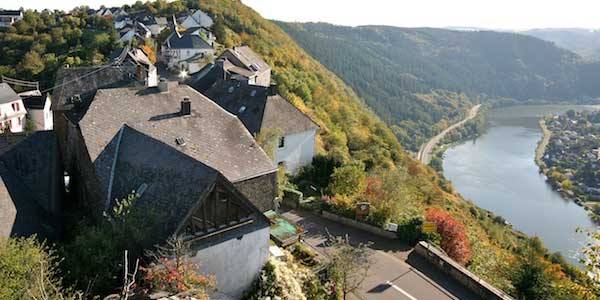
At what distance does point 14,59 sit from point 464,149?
413 ft

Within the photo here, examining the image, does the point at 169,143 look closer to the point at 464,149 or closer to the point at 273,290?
the point at 273,290

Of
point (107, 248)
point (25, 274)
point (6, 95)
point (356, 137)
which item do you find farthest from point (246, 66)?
point (25, 274)

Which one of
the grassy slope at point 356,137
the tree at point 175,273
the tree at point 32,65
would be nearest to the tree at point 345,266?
the tree at point 175,273

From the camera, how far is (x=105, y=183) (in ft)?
57.5

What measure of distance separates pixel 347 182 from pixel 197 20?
76544 mm

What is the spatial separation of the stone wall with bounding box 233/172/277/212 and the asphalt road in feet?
13.3

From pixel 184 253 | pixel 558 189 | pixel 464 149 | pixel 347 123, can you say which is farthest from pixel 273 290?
pixel 464 149

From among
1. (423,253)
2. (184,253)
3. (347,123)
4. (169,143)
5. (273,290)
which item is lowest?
(347,123)

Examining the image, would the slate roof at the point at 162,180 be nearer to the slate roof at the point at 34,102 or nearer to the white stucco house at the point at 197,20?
the slate roof at the point at 34,102

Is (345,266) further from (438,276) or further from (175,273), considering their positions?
(175,273)

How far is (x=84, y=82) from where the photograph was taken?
87.3ft

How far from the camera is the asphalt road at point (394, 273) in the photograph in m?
20.2

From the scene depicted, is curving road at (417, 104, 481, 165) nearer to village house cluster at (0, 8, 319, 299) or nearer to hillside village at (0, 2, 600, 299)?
hillside village at (0, 2, 600, 299)

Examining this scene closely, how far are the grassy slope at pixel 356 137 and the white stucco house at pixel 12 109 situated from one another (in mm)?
30683
